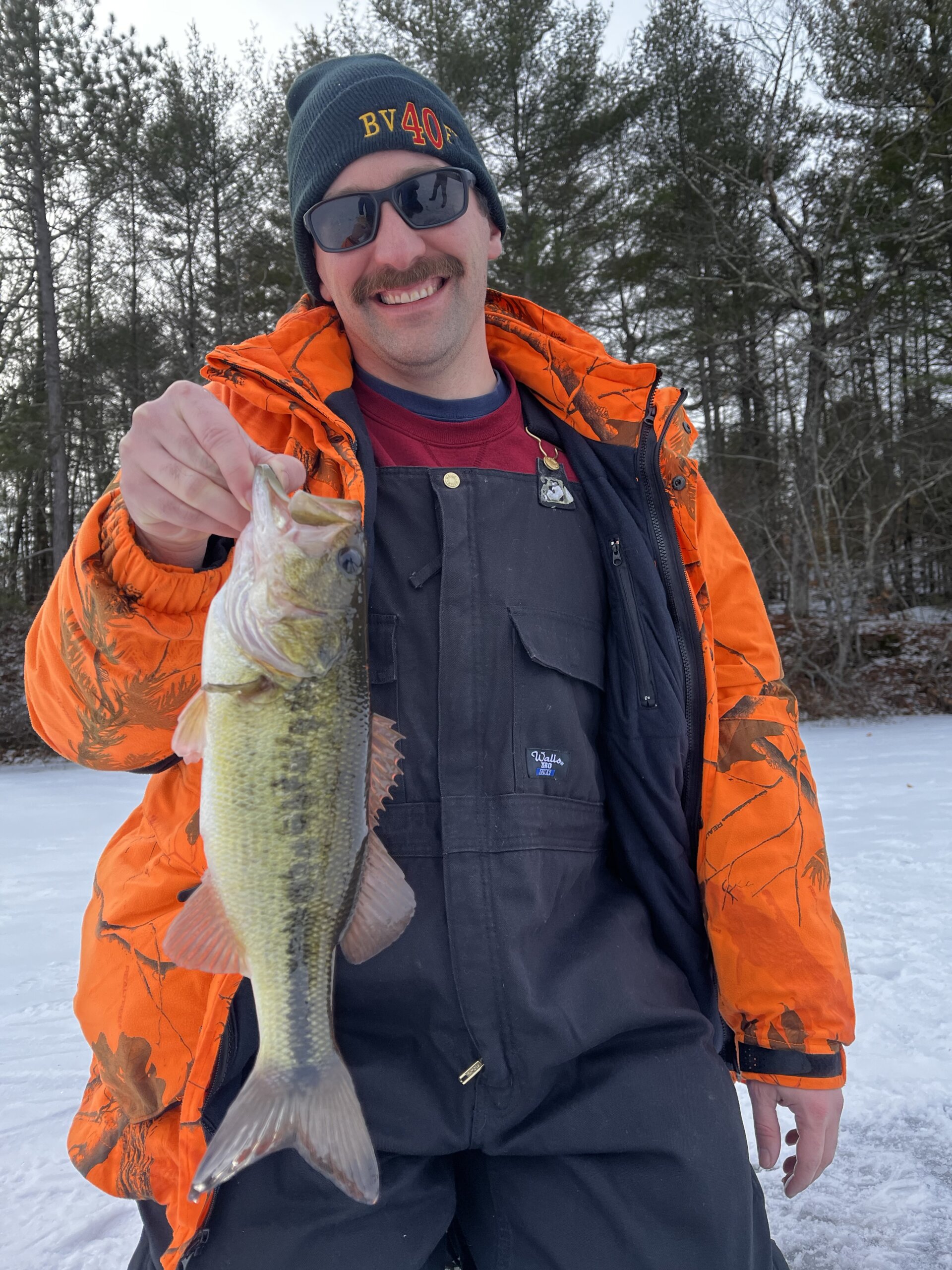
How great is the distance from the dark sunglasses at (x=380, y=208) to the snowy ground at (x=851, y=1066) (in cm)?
243

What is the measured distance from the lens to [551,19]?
14.4 m

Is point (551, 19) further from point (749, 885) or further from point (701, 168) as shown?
point (749, 885)

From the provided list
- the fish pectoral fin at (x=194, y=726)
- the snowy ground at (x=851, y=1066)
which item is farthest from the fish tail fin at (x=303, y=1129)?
the snowy ground at (x=851, y=1066)

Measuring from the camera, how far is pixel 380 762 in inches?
61.1

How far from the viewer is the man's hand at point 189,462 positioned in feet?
4.59

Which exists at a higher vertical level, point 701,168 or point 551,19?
point 551,19

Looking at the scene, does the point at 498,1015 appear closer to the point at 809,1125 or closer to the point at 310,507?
the point at 809,1125

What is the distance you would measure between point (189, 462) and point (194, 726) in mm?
447

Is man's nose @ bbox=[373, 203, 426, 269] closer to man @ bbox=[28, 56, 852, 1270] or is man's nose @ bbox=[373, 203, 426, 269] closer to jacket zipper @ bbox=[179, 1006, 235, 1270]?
man @ bbox=[28, 56, 852, 1270]

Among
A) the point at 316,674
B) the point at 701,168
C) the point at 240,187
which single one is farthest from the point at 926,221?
the point at 316,674

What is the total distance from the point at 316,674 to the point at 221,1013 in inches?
27.3

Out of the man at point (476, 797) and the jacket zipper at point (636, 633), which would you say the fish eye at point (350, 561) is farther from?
the jacket zipper at point (636, 633)

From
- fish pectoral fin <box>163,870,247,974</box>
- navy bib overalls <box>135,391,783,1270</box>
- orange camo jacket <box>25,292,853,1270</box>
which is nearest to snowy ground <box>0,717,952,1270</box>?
navy bib overalls <box>135,391,783,1270</box>

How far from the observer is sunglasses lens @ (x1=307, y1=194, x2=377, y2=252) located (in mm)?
2182
